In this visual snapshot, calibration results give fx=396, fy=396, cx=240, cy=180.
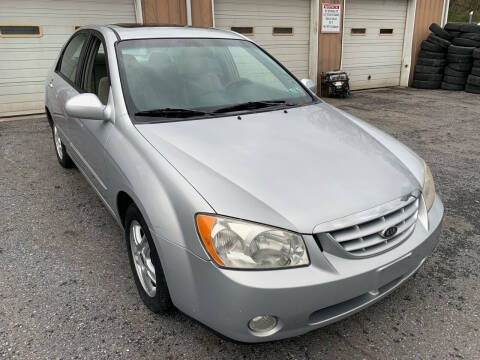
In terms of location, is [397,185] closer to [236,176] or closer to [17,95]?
[236,176]

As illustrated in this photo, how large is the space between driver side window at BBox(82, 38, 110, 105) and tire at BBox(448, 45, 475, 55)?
10.4 meters

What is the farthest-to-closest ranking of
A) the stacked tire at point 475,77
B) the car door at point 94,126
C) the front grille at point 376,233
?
the stacked tire at point 475,77 < the car door at point 94,126 < the front grille at point 376,233

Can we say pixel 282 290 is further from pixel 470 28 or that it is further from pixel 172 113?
→ pixel 470 28

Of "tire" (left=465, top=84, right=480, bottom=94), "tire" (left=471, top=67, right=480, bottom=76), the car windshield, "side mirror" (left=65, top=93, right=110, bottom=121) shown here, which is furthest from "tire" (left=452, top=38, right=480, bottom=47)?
"side mirror" (left=65, top=93, right=110, bottom=121)

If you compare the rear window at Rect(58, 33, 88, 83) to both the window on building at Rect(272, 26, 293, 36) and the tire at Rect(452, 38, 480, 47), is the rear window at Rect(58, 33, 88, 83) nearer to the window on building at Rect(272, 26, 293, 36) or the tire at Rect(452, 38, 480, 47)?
the window on building at Rect(272, 26, 293, 36)

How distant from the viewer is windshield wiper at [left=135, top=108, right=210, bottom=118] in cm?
242

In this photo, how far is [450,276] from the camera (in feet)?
8.68

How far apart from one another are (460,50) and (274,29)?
17.1 feet

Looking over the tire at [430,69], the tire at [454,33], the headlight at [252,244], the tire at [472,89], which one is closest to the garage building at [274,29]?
the tire at [430,69]

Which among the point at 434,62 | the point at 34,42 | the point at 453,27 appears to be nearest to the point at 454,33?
the point at 453,27

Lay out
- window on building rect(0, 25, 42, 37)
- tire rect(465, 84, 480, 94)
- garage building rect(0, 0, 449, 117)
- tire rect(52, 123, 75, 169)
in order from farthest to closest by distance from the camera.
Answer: tire rect(465, 84, 480, 94) → garage building rect(0, 0, 449, 117) → window on building rect(0, 25, 42, 37) → tire rect(52, 123, 75, 169)

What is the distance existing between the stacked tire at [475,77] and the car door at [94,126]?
10192 mm

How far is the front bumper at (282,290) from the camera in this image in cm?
162

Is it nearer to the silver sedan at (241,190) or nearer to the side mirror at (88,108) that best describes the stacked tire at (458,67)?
→ the silver sedan at (241,190)
